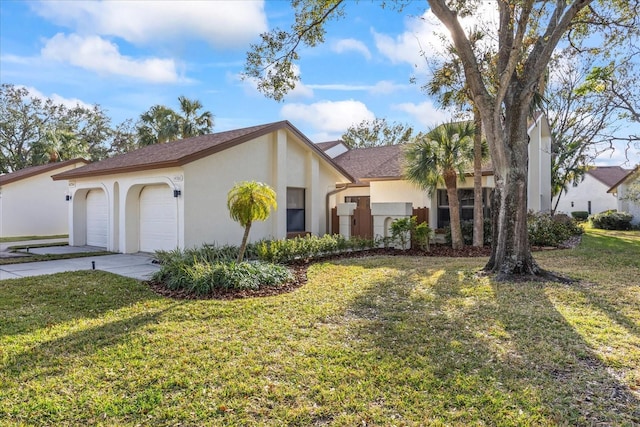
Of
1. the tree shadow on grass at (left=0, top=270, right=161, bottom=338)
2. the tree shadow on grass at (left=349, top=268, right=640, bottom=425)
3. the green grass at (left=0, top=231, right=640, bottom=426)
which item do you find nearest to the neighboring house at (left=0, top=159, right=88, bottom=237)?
the tree shadow on grass at (left=0, top=270, right=161, bottom=338)

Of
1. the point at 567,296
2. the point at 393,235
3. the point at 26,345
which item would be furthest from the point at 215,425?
the point at 393,235

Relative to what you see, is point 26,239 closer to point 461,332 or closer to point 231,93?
point 231,93

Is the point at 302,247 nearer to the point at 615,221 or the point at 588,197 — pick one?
the point at 615,221

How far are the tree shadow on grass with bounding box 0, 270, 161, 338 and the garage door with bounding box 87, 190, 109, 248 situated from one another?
616 cm

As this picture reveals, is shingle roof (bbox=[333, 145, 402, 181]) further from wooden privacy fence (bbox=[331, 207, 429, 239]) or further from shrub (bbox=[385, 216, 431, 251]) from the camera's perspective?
shrub (bbox=[385, 216, 431, 251])

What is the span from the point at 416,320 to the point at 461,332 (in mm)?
727

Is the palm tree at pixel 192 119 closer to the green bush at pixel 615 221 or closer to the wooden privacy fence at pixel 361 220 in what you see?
the wooden privacy fence at pixel 361 220

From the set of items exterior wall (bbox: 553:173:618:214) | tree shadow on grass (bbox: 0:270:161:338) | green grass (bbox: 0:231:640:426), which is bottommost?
green grass (bbox: 0:231:640:426)

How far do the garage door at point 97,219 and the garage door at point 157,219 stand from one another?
7.45ft

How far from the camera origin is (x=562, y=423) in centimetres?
327

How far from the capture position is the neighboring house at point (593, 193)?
132 ft

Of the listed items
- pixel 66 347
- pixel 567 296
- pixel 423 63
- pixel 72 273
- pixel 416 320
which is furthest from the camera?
pixel 423 63

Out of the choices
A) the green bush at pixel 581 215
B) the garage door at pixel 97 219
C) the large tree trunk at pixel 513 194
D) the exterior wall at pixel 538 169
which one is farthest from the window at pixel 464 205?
the green bush at pixel 581 215

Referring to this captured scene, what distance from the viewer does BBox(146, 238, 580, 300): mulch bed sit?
753cm
